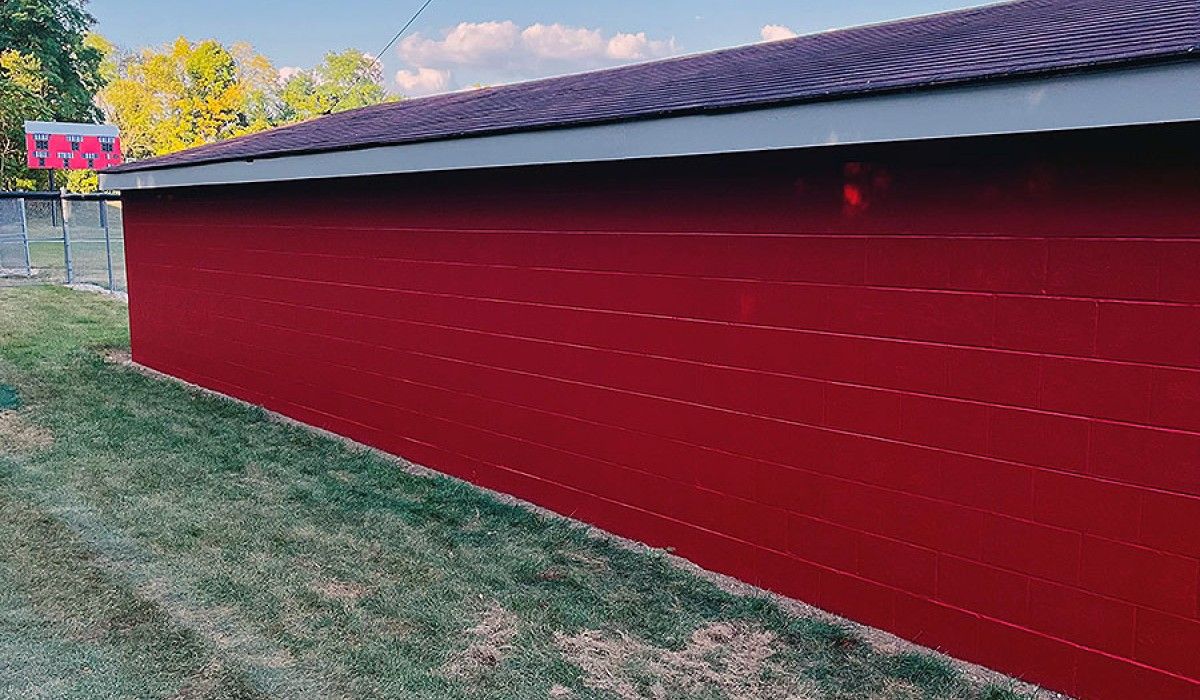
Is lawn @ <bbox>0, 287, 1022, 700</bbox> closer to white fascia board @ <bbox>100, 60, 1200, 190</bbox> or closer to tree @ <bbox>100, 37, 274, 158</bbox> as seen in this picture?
white fascia board @ <bbox>100, 60, 1200, 190</bbox>

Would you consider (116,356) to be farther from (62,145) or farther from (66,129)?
(66,129)

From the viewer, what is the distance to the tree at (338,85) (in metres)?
52.9

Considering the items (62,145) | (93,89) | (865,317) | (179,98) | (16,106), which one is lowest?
(865,317)

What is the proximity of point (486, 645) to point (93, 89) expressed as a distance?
4377 cm

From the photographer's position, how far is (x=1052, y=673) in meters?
3.08

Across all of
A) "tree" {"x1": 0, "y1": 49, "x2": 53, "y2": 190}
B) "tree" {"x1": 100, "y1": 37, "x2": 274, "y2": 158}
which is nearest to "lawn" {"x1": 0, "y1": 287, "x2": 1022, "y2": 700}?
"tree" {"x1": 0, "y1": 49, "x2": 53, "y2": 190}

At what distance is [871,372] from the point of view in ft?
11.5

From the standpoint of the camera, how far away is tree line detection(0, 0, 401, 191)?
32.7 meters

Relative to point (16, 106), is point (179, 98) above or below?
above

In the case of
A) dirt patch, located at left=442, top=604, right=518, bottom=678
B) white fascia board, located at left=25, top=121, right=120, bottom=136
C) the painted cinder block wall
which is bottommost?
dirt patch, located at left=442, top=604, right=518, bottom=678

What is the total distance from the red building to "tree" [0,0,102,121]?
35.4 metres

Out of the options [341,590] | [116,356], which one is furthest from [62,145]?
[341,590]

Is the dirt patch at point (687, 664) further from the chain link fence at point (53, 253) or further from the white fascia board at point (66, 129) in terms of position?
the white fascia board at point (66, 129)

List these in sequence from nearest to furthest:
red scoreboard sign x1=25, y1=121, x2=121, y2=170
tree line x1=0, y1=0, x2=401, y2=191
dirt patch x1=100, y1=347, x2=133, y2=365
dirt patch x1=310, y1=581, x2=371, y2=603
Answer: dirt patch x1=310, y1=581, x2=371, y2=603 → dirt patch x1=100, y1=347, x2=133, y2=365 → red scoreboard sign x1=25, y1=121, x2=121, y2=170 → tree line x1=0, y1=0, x2=401, y2=191
